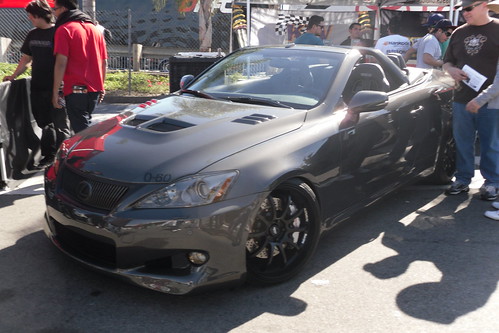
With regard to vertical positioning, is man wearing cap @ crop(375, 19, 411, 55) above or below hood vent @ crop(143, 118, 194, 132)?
above

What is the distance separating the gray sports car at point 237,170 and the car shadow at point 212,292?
19 centimetres

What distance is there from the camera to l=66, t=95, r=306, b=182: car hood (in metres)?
3.11

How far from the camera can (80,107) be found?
5.36 m

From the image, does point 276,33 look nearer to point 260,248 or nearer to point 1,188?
point 1,188

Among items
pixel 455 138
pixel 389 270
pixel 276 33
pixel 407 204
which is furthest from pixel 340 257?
pixel 276 33

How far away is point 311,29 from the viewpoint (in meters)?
8.12

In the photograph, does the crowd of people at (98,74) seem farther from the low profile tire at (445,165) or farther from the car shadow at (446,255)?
the car shadow at (446,255)

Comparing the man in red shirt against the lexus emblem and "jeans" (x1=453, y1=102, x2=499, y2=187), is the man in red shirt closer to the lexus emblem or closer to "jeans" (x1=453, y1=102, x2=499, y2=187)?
the lexus emblem

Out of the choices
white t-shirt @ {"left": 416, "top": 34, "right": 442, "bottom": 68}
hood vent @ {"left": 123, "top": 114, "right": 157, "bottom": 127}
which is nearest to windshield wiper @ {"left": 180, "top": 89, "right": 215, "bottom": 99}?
hood vent @ {"left": 123, "top": 114, "right": 157, "bottom": 127}

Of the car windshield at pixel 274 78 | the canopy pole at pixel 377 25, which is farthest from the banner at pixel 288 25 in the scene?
the car windshield at pixel 274 78

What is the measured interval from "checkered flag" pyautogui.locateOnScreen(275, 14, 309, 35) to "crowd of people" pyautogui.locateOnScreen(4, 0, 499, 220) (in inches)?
353

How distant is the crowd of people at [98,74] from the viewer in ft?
15.9

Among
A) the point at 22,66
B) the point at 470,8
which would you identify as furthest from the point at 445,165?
the point at 22,66

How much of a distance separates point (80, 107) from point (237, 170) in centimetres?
283
